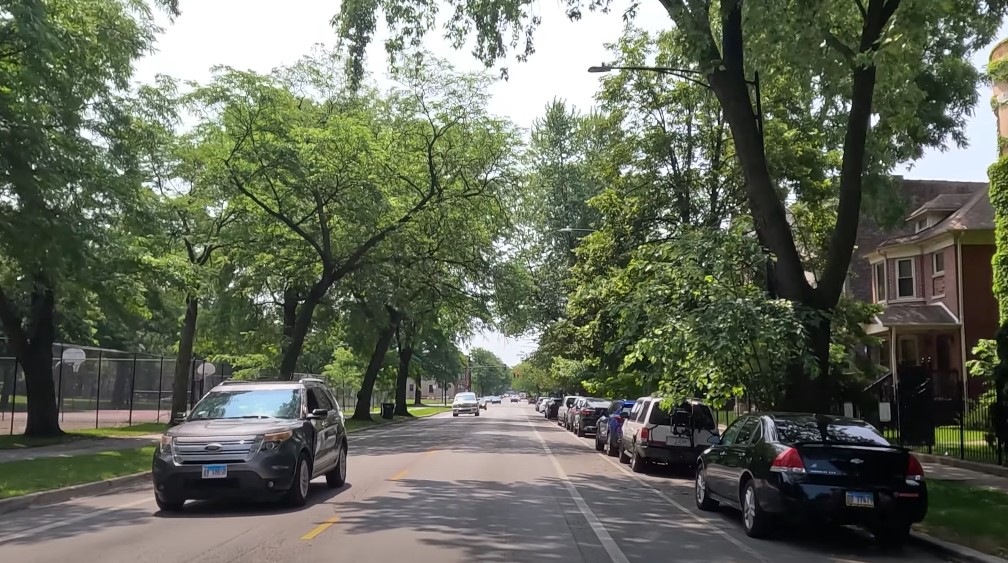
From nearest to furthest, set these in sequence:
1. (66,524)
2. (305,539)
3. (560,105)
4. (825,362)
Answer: (305,539) → (66,524) → (825,362) → (560,105)

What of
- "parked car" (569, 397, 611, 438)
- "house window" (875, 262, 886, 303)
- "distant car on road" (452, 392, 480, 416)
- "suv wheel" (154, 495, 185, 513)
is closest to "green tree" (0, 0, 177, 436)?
"suv wheel" (154, 495, 185, 513)

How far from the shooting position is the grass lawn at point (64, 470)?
46.4ft

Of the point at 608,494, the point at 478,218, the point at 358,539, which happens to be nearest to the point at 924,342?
the point at 478,218

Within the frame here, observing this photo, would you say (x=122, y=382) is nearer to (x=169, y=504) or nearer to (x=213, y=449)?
(x=169, y=504)

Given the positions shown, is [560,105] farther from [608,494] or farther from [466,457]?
[608,494]

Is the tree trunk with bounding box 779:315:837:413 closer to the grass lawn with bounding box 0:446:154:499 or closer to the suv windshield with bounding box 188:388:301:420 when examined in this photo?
the suv windshield with bounding box 188:388:301:420

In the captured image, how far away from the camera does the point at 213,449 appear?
11.6 metres

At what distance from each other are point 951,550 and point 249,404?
9357 mm

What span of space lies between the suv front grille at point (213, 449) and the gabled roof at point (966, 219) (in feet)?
94.1

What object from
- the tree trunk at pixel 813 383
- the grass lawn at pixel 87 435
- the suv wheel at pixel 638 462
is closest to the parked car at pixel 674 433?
the suv wheel at pixel 638 462

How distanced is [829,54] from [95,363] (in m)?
29.6

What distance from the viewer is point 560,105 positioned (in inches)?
2062

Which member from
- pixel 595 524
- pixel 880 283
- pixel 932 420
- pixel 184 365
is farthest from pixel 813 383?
pixel 184 365

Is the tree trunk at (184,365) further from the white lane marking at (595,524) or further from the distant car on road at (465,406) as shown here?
the distant car on road at (465,406)
